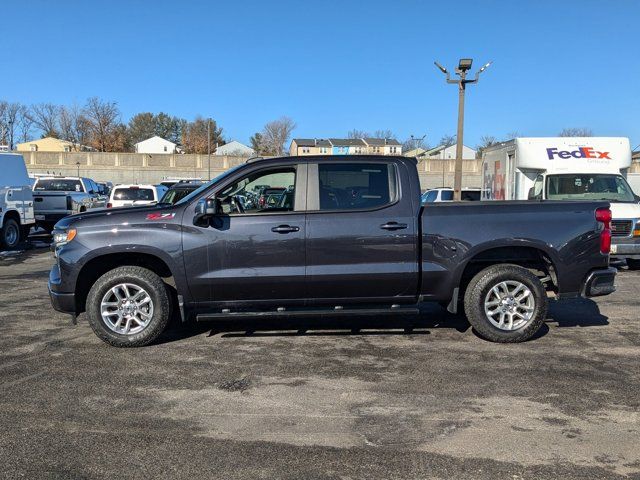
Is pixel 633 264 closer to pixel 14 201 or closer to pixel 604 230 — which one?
pixel 604 230

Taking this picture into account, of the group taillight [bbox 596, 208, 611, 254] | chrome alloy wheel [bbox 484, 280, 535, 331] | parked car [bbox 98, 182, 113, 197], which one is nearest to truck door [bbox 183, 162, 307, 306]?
chrome alloy wheel [bbox 484, 280, 535, 331]

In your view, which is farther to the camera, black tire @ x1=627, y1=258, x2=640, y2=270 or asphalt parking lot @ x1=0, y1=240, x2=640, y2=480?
black tire @ x1=627, y1=258, x2=640, y2=270

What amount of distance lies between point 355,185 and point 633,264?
8670 mm

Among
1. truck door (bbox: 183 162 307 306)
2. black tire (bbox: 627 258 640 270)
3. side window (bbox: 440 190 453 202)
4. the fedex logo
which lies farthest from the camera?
side window (bbox: 440 190 453 202)

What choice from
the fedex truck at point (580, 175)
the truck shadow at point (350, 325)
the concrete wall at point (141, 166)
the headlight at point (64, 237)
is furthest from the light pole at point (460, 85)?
the concrete wall at point (141, 166)

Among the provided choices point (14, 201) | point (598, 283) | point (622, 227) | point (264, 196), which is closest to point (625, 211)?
point (622, 227)

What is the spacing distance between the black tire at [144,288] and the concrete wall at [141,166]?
51116 mm

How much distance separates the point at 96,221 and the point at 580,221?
16.7 ft

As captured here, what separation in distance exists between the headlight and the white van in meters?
9.07

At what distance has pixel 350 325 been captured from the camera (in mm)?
6719

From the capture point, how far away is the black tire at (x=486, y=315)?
594 centimetres

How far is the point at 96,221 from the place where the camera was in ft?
18.8

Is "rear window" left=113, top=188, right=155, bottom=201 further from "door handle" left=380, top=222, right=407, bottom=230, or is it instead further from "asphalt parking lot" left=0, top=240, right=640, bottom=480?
"door handle" left=380, top=222, right=407, bottom=230

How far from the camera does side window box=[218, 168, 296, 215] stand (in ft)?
19.3
